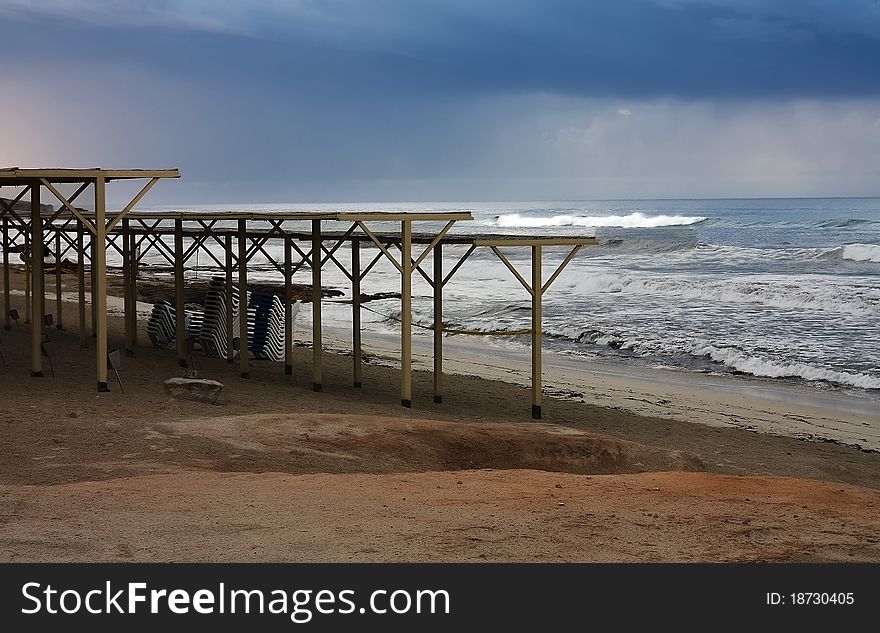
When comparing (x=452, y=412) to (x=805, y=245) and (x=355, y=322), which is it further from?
(x=805, y=245)

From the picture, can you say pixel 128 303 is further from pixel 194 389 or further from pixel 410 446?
pixel 410 446

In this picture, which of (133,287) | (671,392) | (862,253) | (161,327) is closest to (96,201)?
(133,287)

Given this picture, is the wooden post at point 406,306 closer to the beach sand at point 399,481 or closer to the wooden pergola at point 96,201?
the beach sand at point 399,481

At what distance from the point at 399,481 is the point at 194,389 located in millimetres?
5462

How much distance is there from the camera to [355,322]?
17.2 m

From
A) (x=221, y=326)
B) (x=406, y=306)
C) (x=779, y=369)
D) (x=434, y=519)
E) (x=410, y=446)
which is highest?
(x=406, y=306)

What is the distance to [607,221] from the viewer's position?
107 m

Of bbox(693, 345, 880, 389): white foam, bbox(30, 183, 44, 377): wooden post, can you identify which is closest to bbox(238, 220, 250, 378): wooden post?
bbox(30, 183, 44, 377): wooden post

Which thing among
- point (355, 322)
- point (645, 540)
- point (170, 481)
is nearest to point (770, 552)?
point (645, 540)

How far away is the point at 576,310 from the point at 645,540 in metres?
23.5

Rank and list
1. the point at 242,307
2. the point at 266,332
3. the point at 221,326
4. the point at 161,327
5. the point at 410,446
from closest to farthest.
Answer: the point at 410,446 → the point at 242,307 → the point at 266,332 → the point at 221,326 → the point at 161,327

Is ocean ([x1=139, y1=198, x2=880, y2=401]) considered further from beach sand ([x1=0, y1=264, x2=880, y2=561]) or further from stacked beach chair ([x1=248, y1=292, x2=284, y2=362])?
beach sand ([x1=0, y1=264, x2=880, y2=561])

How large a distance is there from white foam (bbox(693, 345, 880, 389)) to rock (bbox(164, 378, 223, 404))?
11243mm

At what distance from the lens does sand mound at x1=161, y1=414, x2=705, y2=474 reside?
10430mm
